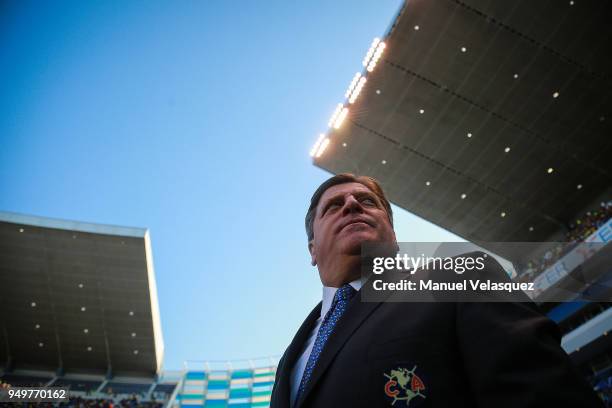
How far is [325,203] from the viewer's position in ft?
8.33

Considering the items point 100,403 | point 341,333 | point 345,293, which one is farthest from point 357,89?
point 100,403

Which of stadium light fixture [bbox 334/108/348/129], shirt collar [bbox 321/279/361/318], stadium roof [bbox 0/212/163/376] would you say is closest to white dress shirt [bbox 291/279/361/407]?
shirt collar [bbox 321/279/361/318]

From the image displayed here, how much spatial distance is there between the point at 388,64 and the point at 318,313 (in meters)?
22.0

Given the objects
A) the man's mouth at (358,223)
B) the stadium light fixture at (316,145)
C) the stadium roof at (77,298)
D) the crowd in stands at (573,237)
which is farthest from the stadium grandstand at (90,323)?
the man's mouth at (358,223)

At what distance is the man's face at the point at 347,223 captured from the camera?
87.5 inches

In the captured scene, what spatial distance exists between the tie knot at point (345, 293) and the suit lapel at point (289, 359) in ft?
1.21

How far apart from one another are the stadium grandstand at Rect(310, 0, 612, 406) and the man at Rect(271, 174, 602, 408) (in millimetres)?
20516

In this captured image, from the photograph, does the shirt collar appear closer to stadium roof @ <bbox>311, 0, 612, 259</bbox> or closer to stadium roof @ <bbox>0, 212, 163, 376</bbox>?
stadium roof @ <bbox>311, 0, 612, 259</bbox>

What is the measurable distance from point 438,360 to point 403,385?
0.15 metres

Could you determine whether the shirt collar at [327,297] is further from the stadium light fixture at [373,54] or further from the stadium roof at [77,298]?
the stadium roof at [77,298]

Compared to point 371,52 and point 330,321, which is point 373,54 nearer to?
point 371,52

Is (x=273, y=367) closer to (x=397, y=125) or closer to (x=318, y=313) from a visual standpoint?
(x=397, y=125)

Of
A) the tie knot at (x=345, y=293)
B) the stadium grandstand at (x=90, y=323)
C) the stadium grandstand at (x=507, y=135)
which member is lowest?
the tie knot at (x=345, y=293)

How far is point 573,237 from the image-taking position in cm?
2530
